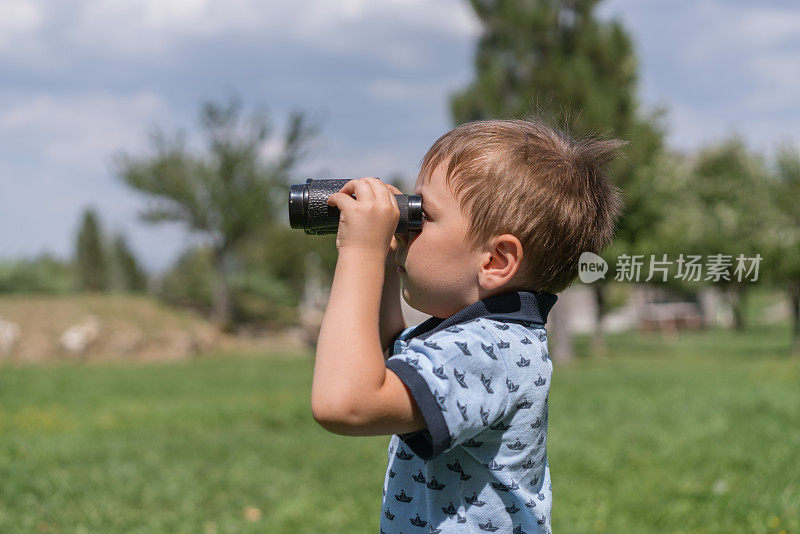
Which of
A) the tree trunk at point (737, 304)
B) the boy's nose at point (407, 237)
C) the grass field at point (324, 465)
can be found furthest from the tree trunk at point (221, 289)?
the boy's nose at point (407, 237)

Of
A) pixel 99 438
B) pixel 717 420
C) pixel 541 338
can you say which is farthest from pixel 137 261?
pixel 541 338

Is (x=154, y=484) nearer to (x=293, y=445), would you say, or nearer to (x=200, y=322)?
(x=293, y=445)

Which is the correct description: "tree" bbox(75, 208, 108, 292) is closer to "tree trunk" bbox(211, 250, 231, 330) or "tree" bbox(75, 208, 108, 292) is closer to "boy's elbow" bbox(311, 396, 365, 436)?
"tree trunk" bbox(211, 250, 231, 330)

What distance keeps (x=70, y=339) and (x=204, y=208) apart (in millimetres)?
6816

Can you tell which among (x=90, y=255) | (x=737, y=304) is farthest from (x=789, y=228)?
(x=90, y=255)

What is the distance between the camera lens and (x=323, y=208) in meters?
1.42

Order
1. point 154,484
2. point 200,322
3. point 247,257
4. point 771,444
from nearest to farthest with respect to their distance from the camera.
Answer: point 154,484 → point 771,444 → point 200,322 → point 247,257

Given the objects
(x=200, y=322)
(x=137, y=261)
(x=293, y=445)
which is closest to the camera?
(x=293, y=445)

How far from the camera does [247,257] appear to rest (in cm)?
3791

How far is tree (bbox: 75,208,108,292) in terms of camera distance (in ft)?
92.9

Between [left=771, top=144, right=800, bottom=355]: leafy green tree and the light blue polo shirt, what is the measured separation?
17.9 metres

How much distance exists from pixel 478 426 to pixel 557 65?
633 inches

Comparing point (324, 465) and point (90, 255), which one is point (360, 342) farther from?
point (90, 255)

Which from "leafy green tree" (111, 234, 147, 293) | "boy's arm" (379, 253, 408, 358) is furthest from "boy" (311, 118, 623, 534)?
"leafy green tree" (111, 234, 147, 293)
